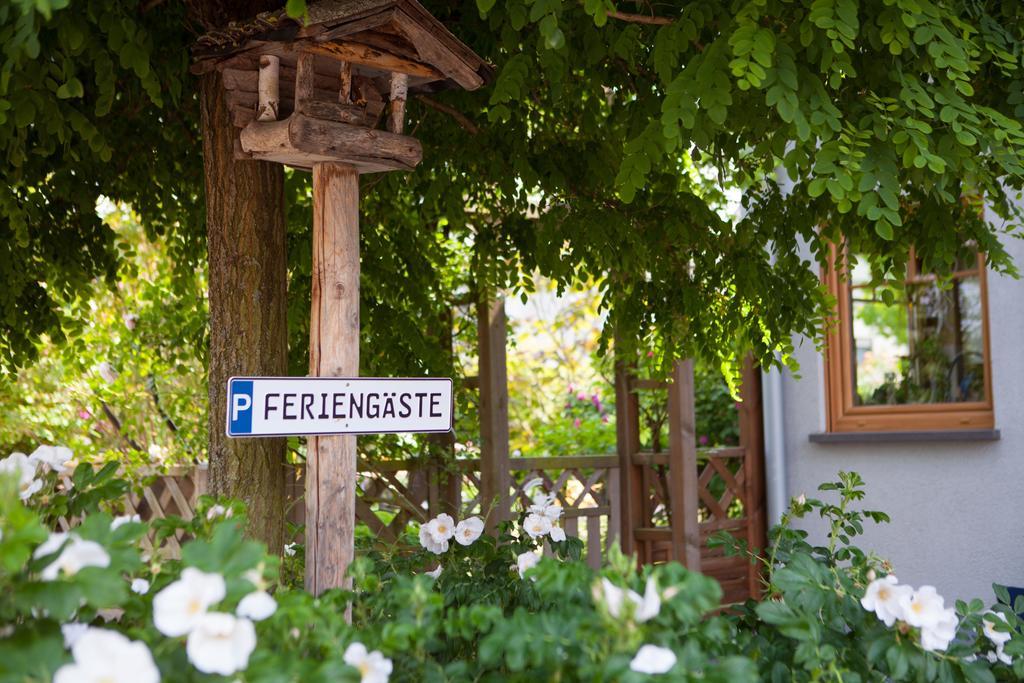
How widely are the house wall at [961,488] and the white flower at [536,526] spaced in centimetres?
340

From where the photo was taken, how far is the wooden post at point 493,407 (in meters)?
5.60

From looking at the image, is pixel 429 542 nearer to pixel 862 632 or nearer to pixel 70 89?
pixel 862 632

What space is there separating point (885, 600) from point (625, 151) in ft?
3.91

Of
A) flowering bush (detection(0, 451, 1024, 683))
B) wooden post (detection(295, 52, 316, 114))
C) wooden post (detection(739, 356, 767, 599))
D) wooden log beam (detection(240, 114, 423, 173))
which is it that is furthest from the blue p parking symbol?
wooden post (detection(739, 356, 767, 599))

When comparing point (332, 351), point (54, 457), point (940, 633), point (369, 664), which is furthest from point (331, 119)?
point (940, 633)

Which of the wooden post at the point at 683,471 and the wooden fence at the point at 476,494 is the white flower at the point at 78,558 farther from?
the wooden post at the point at 683,471

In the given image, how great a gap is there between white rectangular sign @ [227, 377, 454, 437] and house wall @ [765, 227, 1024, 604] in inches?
145

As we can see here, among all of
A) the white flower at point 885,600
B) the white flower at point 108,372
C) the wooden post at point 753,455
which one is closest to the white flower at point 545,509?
the white flower at point 885,600

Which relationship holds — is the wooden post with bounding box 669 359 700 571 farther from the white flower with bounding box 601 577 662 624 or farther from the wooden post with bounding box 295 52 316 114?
the white flower with bounding box 601 577 662 624

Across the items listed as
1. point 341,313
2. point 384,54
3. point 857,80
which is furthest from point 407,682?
point 857,80

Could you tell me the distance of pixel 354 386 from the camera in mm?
2580

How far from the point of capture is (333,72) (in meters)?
2.80

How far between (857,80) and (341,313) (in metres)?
1.48

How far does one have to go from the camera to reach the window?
5.70m
